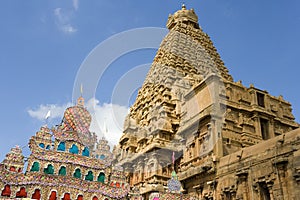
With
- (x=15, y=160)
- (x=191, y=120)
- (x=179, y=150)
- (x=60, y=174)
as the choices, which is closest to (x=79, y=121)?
(x=15, y=160)

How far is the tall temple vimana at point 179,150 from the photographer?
1862cm

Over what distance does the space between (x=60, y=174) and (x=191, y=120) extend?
41.7ft

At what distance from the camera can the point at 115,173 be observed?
23.2 meters

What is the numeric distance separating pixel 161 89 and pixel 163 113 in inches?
210

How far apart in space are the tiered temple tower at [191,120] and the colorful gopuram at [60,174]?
4902mm

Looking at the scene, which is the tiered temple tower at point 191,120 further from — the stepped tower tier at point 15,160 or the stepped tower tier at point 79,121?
the stepped tower tier at point 15,160

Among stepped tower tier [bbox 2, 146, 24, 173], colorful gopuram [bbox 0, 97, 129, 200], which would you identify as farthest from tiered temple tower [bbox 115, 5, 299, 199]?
stepped tower tier [bbox 2, 146, 24, 173]

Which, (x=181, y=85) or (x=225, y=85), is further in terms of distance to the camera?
(x=181, y=85)

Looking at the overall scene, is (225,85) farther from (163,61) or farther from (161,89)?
(163,61)

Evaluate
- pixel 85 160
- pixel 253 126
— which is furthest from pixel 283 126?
pixel 85 160

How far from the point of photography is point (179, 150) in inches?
1320

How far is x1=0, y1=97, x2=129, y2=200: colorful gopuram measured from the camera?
18859 millimetres

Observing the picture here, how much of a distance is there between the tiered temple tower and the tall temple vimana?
11 centimetres

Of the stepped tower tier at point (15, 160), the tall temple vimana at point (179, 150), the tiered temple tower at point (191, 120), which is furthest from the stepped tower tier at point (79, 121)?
the tiered temple tower at point (191, 120)
